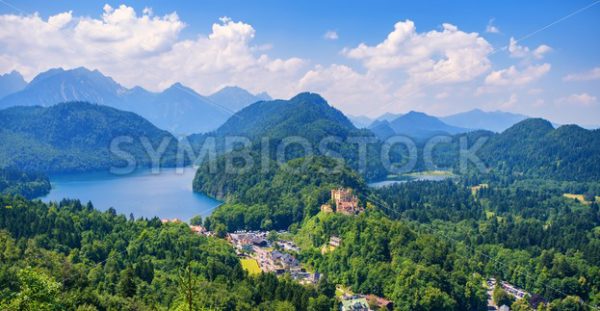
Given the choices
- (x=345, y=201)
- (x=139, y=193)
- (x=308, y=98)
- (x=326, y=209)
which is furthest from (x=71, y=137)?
(x=345, y=201)

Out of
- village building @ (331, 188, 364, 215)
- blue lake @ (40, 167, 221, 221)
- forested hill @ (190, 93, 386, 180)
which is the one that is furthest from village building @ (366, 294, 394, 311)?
forested hill @ (190, 93, 386, 180)

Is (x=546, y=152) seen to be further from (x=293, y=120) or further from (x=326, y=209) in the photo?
(x=326, y=209)

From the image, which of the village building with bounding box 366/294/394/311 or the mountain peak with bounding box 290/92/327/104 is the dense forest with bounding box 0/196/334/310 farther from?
the mountain peak with bounding box 290/92/327/104

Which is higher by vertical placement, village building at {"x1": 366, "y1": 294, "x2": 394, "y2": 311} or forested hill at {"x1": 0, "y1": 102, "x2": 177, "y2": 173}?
forested hill at {"x1": 0, "y1": 102, "x2": 177, "y2": 173}

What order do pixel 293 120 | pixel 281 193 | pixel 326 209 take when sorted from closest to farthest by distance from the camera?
pixel 326 209
pixel 281 193
pixel 293 120

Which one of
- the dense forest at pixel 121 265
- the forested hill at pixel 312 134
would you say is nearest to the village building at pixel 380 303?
the dense forest at pixel 121 265
